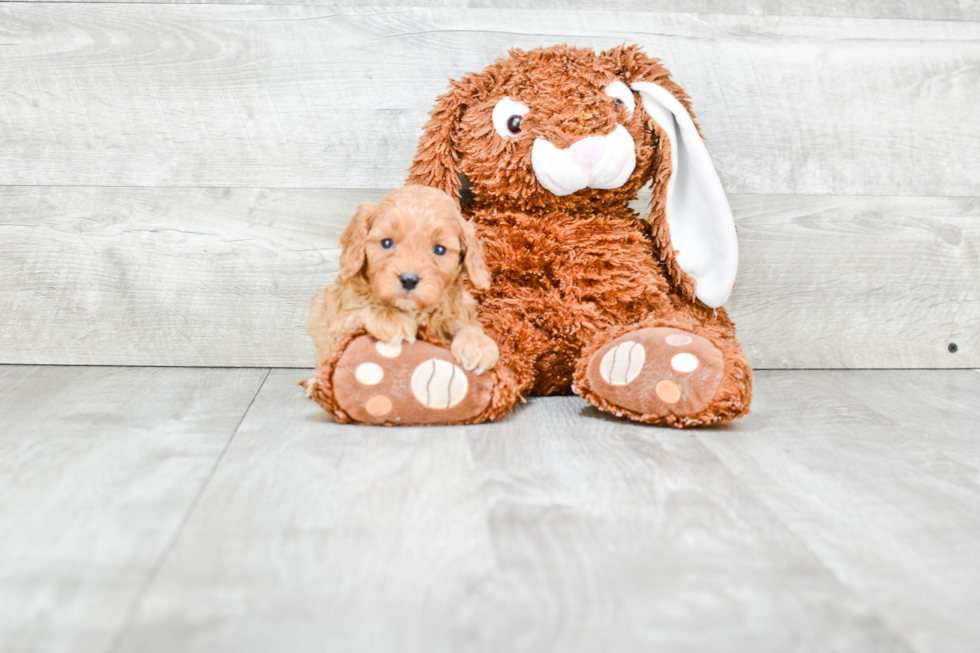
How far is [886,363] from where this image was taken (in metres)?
1.45

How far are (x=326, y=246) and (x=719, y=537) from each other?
0.85 metres

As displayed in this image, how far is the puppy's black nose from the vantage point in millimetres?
936

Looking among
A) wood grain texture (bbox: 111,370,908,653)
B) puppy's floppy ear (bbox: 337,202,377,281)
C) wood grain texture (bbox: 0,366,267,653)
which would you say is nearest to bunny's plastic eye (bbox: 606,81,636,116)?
puppy's floppy ear (bbox: 337,202,377,281)

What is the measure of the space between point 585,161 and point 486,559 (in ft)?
1.98

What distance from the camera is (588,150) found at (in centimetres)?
107

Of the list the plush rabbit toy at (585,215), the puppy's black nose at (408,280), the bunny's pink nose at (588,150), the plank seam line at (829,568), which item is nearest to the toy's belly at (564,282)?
the plush rabbit toy at (585,215)

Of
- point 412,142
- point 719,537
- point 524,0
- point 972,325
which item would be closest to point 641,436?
point 719,537

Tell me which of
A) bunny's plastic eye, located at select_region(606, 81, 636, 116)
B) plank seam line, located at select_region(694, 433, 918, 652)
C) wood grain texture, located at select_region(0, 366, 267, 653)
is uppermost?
bunny's plastic eye, located at select_region(606, 81, 636, 116)

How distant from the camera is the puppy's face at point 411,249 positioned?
940mm

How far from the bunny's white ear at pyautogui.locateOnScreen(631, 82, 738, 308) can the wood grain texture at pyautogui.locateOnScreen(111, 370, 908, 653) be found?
32cm

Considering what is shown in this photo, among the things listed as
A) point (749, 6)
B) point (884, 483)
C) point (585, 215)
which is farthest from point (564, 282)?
point (749, 6)

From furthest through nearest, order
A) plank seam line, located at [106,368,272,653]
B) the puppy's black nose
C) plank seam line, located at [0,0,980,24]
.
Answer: plank seam line, located at [0,0,980,24] → the puppy's black nose → plank seam line, located at [106,368,272,653]

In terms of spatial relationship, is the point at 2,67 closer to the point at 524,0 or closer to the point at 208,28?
the point at 208,28

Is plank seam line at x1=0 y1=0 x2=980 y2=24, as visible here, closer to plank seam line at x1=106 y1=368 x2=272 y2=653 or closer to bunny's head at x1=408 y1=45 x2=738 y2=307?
bunny's head at x1=408 y1=45 x2=738 y2=307
